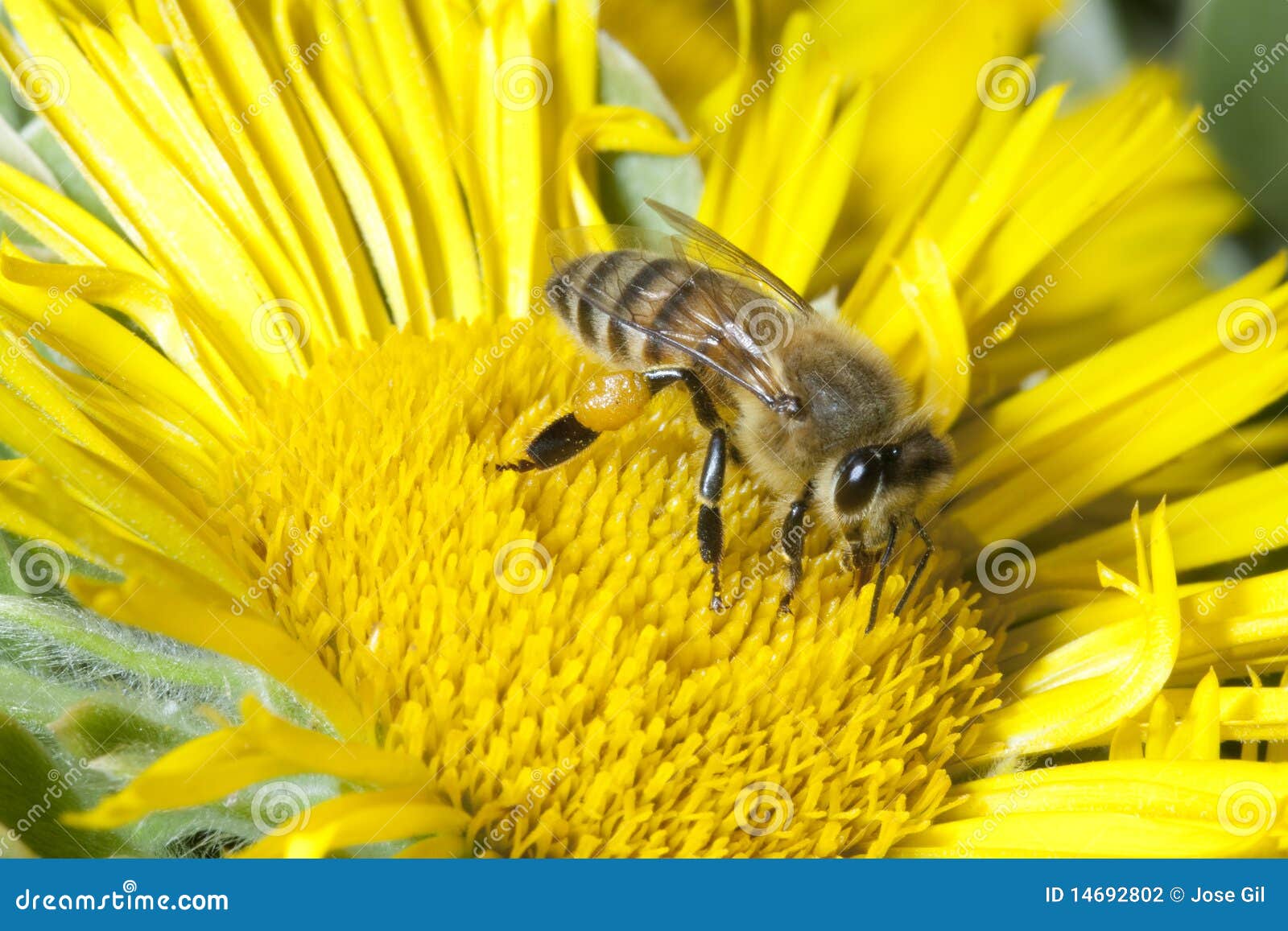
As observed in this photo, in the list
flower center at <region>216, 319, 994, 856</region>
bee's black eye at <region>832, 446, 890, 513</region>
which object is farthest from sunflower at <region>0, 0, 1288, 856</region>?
bee's black eye at <region>832, 446, 890, 513</region>

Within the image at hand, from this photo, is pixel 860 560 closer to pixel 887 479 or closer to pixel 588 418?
pixel 887 479

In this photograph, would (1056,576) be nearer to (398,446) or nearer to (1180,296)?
(1180,296)

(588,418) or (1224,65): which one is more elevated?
(1224,65)

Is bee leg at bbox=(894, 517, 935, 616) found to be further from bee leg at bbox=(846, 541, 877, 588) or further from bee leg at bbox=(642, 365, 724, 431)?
bee leg at bbox=(642, 365, 724, 431)

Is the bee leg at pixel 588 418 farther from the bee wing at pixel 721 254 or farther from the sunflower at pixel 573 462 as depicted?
the bee wing at pixel 721 254

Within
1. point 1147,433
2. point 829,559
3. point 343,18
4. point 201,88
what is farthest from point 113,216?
point 1147,433

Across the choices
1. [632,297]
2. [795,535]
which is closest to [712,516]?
[795,535]
